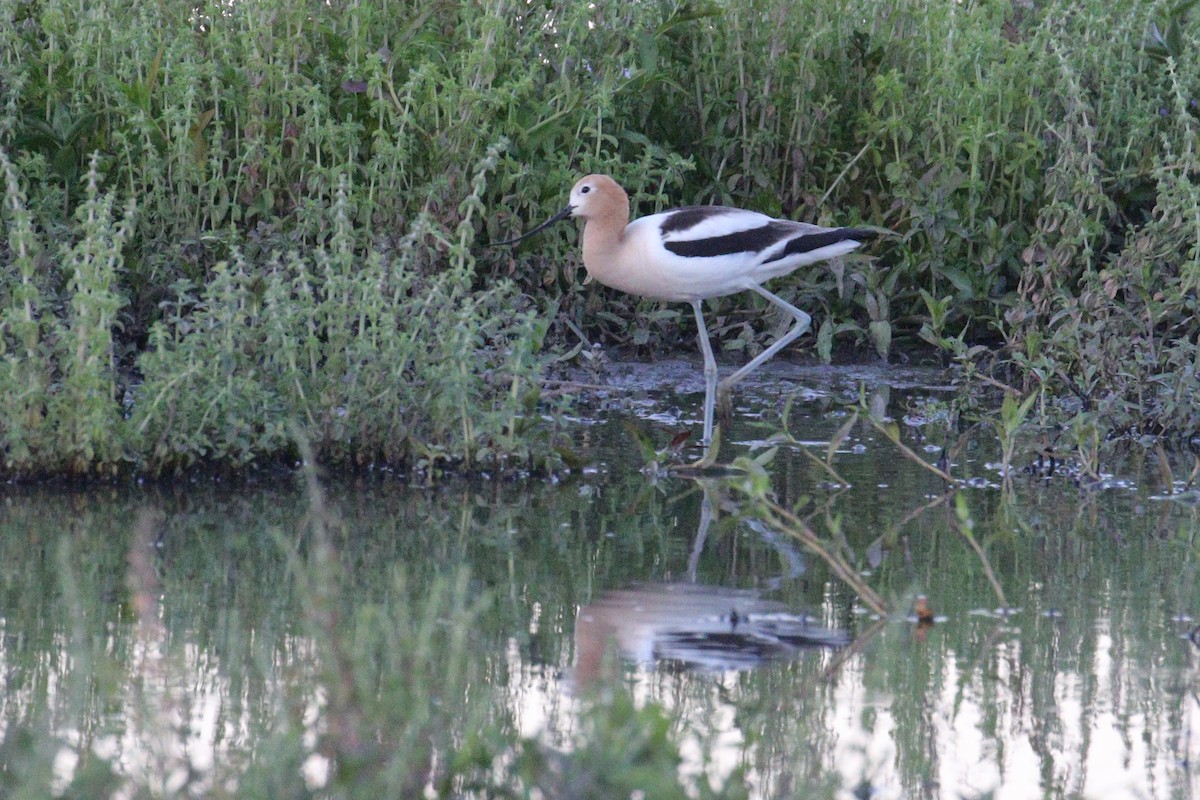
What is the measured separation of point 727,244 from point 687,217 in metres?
0.20

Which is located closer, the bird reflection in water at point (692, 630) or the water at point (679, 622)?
the water at point (679, 622)

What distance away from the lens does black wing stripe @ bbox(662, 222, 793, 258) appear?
269 inches

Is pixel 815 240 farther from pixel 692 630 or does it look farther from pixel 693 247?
pixel 692 630

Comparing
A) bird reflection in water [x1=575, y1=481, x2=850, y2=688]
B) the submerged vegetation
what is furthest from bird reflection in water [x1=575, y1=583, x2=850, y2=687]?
the submerged vegetation

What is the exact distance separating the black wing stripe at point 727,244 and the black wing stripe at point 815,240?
5cm

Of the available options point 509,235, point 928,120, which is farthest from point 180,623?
point 928,120

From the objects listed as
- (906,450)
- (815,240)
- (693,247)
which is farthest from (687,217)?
(906,450)

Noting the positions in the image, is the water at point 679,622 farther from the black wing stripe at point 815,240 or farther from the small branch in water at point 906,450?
the black wing stripe at point 815,240

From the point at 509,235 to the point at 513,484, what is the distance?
2.10 meters

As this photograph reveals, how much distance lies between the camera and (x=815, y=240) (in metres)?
6.96

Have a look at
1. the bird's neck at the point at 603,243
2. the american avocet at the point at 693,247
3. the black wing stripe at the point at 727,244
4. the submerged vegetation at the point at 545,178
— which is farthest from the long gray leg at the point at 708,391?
the submerged vegetation at the point at 545,178

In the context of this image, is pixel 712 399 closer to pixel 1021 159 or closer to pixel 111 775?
pixel 1021 159

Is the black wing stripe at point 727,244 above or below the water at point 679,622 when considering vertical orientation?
above

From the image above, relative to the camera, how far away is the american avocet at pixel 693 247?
270 inches
